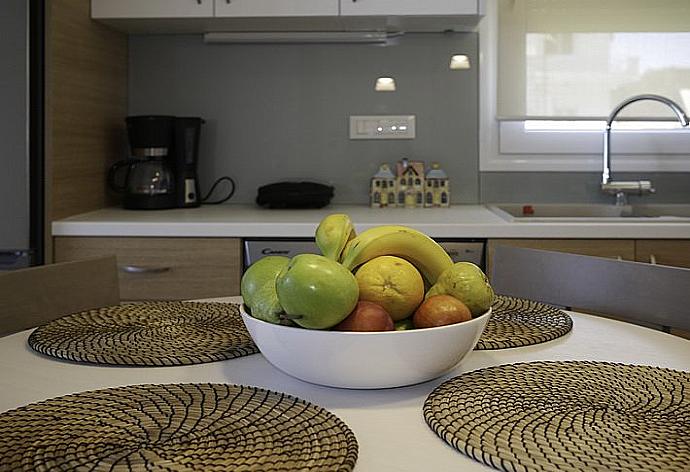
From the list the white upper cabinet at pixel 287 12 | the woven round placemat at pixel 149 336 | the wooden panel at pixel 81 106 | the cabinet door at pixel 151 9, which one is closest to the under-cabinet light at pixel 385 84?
the white upper cabinet at pixel 287 12

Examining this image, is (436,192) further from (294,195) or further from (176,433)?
(176,433)

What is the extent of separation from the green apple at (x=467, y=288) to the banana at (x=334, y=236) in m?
0.12

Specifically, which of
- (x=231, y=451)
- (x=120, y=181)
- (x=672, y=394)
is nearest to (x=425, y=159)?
(x=120, y=181)

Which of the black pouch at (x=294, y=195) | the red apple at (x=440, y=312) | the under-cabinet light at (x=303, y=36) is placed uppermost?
the under-cabinet light at (x=303, y=36)

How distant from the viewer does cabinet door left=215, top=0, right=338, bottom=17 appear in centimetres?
265

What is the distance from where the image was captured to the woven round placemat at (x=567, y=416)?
73 centimetres

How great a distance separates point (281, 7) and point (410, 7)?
41cm

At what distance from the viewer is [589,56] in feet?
9.78

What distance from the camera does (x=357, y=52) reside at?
9.98 ft

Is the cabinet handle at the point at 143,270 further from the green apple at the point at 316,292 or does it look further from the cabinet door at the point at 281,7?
the green apple at the point at 316,292

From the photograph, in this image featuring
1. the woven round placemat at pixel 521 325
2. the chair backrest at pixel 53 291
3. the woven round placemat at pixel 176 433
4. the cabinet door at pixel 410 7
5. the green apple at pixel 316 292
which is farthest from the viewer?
the cabinet door at pixel 410 7

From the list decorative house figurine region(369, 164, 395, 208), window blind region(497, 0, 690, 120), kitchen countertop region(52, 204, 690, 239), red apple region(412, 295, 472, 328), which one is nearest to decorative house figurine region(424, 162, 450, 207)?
decorative house figurine region(369, 164, 395, 208)

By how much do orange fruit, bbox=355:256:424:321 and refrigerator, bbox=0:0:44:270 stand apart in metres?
1.68

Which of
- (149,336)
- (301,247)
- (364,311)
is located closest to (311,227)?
(301,247)
